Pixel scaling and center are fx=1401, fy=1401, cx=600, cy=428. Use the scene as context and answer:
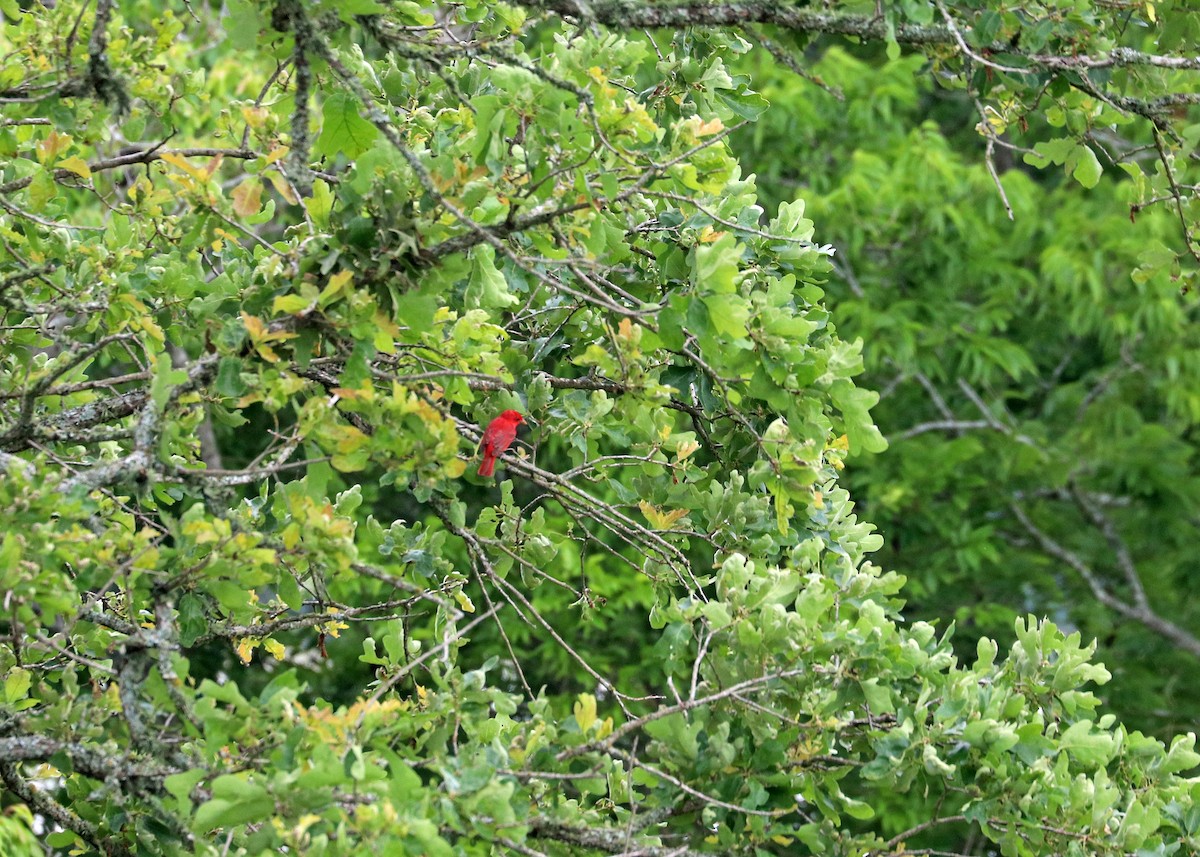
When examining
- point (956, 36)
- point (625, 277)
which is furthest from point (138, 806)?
point (956, 36)

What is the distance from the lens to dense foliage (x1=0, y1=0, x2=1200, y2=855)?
89.6 inches

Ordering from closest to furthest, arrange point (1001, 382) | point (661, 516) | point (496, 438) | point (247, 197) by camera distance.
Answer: point (247, 197) < point (496, 438) < point (661, 516) < point (1001, 382)

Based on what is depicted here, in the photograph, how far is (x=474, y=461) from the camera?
2723 mm

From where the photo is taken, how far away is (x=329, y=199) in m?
2.49

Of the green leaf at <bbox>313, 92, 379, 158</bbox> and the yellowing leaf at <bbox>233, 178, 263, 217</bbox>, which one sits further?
the green leaf at <bbox>313, 92, 379, 158</bbox>

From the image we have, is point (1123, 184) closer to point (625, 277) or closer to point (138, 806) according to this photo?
point (625, 277)

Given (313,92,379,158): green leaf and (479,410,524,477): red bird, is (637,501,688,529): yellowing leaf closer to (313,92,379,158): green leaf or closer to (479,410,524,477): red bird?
(479,410,524,477): red bird

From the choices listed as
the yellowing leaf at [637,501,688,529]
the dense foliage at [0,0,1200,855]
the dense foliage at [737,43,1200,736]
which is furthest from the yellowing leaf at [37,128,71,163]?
the dense foliage at [737,43,1200,736]

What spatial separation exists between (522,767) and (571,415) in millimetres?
837

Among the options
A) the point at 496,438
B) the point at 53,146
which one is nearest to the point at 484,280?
the point at 496,438

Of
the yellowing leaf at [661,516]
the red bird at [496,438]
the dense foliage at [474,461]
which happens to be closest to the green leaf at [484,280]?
the dense foliage at [474,461]

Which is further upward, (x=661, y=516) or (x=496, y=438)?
(x=496, y=438)

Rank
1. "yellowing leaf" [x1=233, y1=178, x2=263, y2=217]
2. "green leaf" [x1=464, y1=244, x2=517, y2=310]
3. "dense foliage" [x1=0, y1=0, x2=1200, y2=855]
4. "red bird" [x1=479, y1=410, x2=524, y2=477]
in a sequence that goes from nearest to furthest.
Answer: "dense foliage" [x1=0, y1=0, x2=1200, y2=855] < "yellowing leaf" [x1=233, y1=178, x2=263, y2=217] < "green leaf" [x1=464, y1=244, x2=517, y2=310] < "red bird" [x1=479, y1=410, x2=524, y2=477]

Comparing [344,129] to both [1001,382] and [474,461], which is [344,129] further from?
[1001,382]
